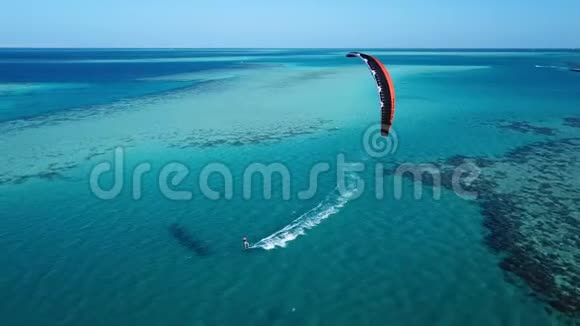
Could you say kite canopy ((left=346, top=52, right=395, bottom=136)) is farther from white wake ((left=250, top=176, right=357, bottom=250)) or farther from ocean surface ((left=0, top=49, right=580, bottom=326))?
white wake ((left=250, top=176, right=357, bottom=250))

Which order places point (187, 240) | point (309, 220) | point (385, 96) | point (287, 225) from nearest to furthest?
1. point (385, 96)
2. point (187, 240)
3. point (287, 225)
4. point (309, 220)

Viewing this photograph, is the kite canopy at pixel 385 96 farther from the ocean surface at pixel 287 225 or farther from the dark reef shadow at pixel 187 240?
the dark reef shadow at pixel 187 240

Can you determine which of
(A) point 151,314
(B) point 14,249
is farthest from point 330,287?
(B) point 14,249

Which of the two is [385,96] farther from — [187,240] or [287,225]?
[187,240]

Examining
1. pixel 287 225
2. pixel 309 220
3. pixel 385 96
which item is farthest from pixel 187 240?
pixel 385 96

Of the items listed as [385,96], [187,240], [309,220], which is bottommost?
[309,220]

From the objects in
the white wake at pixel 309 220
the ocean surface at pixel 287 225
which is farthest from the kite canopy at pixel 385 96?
the white wake at pixel 309 220

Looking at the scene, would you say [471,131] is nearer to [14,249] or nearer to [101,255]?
[101,255]

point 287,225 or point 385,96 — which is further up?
point 385,96
